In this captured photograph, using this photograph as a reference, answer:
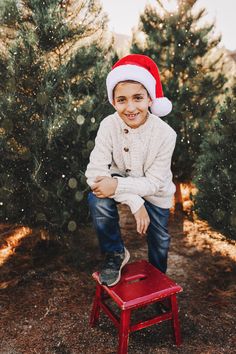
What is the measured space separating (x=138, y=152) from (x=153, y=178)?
0.25 m

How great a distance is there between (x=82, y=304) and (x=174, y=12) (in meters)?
4.86

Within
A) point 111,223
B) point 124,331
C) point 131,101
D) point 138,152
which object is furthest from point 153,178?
point 124,331

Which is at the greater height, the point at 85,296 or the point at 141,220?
→ the point at 141,220

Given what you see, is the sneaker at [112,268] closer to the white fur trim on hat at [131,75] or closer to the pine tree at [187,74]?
the white fur trim on hat at [131,75]

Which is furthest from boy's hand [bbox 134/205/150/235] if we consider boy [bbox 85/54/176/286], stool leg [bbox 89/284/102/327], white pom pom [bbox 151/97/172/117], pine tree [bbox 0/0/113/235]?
pine tree [bbox 0/0/113/235]

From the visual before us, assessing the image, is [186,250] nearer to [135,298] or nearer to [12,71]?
[135,298]

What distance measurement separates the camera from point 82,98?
13.8 ft

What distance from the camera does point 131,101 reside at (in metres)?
2.78

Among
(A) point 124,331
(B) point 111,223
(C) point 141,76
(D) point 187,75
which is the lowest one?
(A) point 124,331

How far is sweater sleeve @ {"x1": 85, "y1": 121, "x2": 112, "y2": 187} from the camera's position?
Result: 2957 mm

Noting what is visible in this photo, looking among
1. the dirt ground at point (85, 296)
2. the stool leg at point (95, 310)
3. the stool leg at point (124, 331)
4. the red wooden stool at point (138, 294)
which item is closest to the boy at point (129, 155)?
the red wooden stool at point (138, 294)

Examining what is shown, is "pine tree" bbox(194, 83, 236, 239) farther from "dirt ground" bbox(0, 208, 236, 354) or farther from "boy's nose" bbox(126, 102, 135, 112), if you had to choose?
"boy's nose" bbox(126, 102, 135, 112)

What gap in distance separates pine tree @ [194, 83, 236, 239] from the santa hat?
1338mm

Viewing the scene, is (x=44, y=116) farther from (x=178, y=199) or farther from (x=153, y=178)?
(x=178, y=199)
